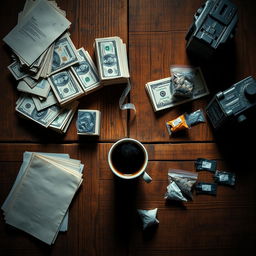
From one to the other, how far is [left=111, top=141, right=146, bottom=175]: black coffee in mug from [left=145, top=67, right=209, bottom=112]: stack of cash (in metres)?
0.23

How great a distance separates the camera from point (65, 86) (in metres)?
1.25

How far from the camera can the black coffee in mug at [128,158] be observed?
108cm

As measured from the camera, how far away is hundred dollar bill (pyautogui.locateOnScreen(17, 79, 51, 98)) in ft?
4.11

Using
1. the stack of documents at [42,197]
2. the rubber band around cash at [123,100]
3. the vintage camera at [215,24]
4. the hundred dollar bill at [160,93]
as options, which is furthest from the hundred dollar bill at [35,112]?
the vintage camera at [215,24]

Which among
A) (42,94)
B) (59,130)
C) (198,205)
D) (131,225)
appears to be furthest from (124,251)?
(42,94)

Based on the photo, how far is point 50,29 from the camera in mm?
1292

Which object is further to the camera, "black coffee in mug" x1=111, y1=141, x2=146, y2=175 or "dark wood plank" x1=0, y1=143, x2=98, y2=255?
"dark wood plank" x1=0, y1=143, x2=98, y2=255

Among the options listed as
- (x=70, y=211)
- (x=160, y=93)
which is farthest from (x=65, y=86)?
(x=70, y=211)

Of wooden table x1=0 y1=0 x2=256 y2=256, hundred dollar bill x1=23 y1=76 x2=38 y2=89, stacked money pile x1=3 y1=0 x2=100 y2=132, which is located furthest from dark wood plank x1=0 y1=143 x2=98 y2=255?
hundred dollar bill x1=23 y1=76 x2=38 y2=89

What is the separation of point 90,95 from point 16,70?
296mm

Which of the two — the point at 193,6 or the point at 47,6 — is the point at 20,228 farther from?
the point at 193,6

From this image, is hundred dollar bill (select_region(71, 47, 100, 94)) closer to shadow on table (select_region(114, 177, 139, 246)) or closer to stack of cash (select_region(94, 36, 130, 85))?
stack of cash (select_region(94, 36, 130, 85))

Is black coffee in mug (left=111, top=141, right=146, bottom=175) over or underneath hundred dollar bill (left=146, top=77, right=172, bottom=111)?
underneath

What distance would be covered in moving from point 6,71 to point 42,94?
0.18 metres
